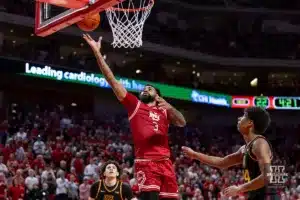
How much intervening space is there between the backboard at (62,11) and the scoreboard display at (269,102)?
23333mm

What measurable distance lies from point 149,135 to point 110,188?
1100 millimetres

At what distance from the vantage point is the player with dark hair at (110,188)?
7184mm

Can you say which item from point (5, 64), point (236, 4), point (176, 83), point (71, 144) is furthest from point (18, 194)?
point (236, 4)

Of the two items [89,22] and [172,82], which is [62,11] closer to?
[89,22]

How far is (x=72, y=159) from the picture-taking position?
16906mm

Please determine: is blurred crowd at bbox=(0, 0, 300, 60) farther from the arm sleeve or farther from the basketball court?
the arm sleeve

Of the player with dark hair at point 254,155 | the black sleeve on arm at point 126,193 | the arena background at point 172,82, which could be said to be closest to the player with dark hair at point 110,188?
the black sleeve on arm at point 126,193

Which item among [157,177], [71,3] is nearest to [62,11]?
[71,3]

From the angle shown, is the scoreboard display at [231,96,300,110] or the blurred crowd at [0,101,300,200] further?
the scoreboard display at [231,96,300,110]

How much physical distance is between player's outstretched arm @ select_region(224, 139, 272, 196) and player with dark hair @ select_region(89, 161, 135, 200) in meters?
2.49

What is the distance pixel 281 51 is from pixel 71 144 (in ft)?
59.1

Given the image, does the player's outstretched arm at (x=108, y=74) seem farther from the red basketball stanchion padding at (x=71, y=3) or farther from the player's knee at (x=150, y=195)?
the red basketball stanchion padding at (x=71, y=3)

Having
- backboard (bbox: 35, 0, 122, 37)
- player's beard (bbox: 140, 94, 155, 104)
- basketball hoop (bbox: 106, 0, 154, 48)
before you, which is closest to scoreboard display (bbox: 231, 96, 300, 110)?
basketball hoop (bbox: 106, 0, 154, 48)

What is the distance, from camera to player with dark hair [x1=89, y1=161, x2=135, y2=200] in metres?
7.18
